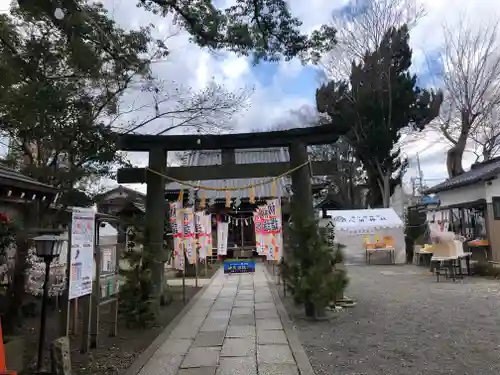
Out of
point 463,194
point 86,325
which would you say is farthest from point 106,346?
point 463,194

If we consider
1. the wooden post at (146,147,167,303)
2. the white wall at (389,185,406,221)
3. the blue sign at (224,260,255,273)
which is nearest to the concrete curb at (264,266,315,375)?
the wooden post at (146,147,167,303)

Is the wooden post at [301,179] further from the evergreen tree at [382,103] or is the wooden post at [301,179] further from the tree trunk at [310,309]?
the evergreen tree at [382,103]

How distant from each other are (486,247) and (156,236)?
11.9 meters

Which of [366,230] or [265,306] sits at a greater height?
[366,230]

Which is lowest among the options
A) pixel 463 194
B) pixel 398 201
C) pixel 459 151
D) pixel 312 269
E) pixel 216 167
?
pixel 312 269

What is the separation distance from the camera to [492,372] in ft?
15.2

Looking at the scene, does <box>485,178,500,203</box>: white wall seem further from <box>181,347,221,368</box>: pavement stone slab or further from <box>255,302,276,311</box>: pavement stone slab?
<box>181,347,221,368</box>: pavement stone slab

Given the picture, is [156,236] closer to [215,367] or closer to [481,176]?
[215,367]

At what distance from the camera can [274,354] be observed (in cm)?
555

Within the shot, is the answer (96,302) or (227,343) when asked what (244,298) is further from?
(96,302)

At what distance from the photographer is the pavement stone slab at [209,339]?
6240 millimetres

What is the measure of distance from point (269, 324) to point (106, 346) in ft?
9.23

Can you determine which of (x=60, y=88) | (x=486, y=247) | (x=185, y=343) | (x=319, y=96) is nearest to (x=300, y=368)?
(x=185, y=343)

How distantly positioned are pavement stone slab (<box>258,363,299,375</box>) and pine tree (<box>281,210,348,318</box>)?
272cm
